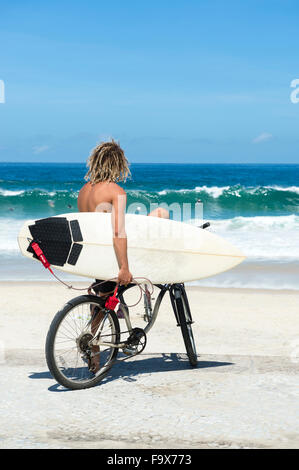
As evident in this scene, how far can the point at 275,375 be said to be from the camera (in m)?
4.02

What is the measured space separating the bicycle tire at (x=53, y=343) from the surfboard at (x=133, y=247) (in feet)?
1.01

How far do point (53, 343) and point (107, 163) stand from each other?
1.20 metres

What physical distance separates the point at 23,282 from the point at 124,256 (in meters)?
5.46

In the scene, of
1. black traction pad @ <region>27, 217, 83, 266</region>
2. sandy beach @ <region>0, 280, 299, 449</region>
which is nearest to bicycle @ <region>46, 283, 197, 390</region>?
sandy beach @ <region>0, 280, 299, 449</region>

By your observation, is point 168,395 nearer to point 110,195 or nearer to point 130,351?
point 130,351

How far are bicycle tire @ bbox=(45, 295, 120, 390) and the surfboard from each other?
12.1 inches

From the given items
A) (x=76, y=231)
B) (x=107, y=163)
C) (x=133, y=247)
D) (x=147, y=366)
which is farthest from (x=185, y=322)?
(x=107, y=163)

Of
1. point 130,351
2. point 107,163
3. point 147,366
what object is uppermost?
point 107,163

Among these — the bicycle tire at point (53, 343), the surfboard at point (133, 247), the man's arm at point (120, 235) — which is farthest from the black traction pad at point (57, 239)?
the bicycle tire at point (53, 343)

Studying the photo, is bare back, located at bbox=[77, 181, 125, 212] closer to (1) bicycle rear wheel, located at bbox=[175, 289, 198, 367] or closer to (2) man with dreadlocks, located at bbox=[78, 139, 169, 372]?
(2) man with dreadlocks, located at bbox=[78, 139, 169, 372]

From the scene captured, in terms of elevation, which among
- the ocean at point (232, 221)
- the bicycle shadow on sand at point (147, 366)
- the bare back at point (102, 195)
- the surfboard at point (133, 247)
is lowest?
the ocean at point (232, 221)

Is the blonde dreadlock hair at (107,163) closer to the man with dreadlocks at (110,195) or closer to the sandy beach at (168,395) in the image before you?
the man with dreadlocks at (110,195)

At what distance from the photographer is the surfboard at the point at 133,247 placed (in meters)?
3.96

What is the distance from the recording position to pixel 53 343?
3512mm
